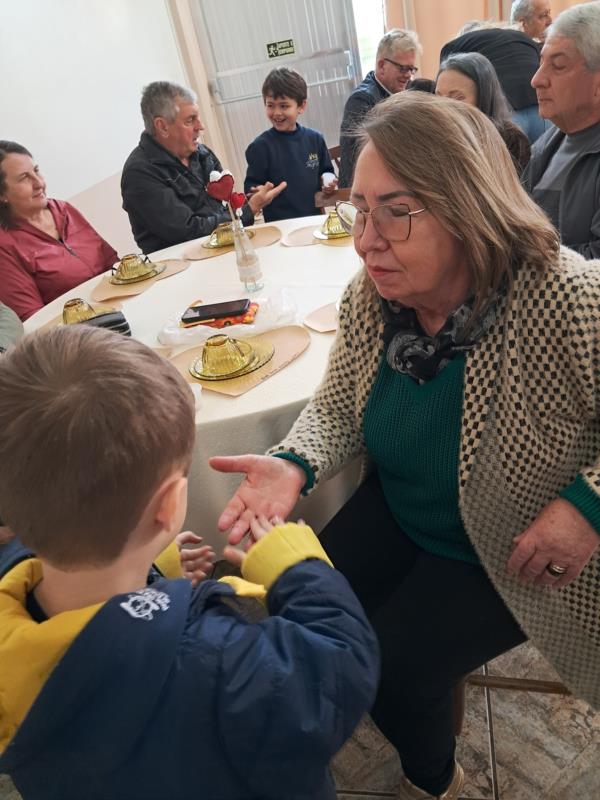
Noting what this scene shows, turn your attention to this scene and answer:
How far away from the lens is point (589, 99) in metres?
1.86

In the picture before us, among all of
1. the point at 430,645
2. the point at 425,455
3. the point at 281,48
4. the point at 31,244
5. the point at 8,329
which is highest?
the point at 281,48

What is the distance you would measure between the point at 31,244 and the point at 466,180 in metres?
2.07

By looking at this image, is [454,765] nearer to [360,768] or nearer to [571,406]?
[360,768]

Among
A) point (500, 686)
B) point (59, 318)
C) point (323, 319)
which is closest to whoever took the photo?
point (500, 686)

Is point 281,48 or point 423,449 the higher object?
point 281,48

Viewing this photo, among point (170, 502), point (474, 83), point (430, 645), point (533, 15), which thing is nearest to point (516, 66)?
point (474, 83)

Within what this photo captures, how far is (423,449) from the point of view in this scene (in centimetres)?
107

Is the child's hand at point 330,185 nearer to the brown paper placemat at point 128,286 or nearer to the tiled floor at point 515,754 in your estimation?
the brown paper placemat at point 128,286

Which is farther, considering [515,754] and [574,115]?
[574,115]

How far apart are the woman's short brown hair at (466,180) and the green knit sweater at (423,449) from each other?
0.18 meters

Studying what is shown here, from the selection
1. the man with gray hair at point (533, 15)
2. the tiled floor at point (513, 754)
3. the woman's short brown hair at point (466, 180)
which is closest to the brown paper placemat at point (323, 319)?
the woman's short brown hair at point (466, 180)

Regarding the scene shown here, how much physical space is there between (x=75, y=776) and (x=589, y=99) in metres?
2.24

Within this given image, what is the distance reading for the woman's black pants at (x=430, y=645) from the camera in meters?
1.01

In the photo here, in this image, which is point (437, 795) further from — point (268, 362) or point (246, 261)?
point (246, 261)
